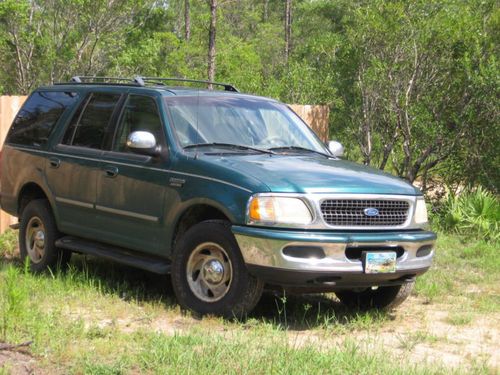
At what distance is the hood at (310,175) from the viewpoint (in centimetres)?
577

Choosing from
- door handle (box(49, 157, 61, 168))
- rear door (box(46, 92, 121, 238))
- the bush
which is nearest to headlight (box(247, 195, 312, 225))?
rear door (box(46, 92, 121, 238))

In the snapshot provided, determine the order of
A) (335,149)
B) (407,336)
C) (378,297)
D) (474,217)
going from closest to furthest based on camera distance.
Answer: (407,336)
(378,297)
(335,149)
(474,217)

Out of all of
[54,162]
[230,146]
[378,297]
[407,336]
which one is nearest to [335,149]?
[230,146]

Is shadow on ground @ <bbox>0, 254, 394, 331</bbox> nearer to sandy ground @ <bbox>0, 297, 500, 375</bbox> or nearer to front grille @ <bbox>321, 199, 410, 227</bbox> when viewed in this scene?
sandy ground @ <bbox>0, 297, 500, 375</bbox>

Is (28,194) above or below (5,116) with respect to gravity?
below

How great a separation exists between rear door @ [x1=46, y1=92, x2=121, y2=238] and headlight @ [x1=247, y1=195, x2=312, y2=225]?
2031 millimetres

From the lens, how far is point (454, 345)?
5637 mm

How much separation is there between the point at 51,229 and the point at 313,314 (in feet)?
9.24

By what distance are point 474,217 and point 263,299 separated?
5.34 metres

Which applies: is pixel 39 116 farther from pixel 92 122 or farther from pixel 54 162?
pixel 92 122

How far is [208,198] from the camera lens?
6039 millimetres

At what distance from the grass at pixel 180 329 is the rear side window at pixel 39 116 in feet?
4.43

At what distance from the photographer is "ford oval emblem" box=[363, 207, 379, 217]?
5910 millimetres

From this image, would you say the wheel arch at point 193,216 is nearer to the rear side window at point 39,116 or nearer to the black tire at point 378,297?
the black tire at point 378,297
